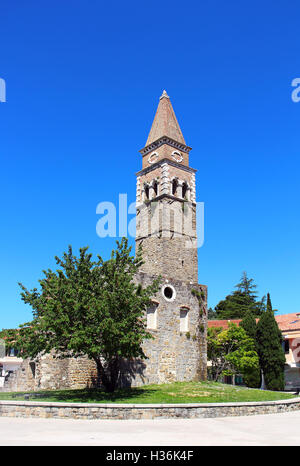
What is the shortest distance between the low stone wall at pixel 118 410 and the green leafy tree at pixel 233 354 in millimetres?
16337

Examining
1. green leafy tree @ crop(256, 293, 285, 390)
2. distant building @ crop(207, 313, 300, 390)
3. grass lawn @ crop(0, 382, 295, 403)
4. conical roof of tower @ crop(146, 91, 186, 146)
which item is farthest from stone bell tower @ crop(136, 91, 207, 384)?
distant building @ crop(207, 313, 300, 390)

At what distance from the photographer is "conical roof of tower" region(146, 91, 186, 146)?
39.0m

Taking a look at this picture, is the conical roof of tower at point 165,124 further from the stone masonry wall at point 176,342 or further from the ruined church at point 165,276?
the stone masonry wall at point 176,342

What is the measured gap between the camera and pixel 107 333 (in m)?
16.8

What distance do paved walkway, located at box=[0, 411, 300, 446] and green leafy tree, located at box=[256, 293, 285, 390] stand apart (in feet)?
64.8

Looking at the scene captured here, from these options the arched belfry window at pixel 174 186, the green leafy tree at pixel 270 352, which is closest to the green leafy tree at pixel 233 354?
the green leafy tree at pixel 270 352

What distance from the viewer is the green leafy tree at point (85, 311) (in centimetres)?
1678

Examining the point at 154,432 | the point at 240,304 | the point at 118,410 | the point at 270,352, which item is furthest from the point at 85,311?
the point at 240,304

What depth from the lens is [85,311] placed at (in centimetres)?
1731

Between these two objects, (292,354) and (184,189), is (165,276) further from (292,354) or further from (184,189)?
(292,354)
